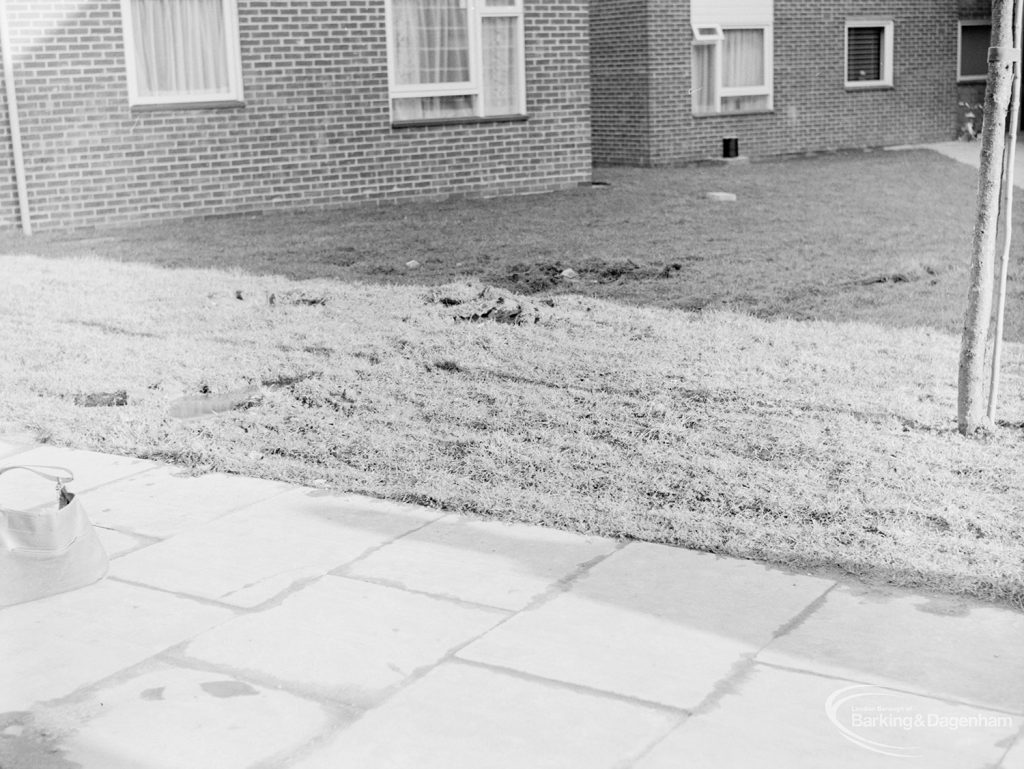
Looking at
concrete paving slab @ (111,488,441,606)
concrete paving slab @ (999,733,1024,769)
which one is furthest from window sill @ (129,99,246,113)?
concrete paving slab @ (999,733,1024,769)

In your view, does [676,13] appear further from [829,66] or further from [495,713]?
[495,713]

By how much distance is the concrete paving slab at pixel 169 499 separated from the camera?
4.72m

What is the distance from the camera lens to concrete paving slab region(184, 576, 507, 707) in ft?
11.3

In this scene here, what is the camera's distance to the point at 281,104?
45.7 feet

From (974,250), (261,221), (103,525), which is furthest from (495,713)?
(261,221)

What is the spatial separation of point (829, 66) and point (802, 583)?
19.7 meters

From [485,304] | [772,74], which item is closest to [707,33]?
[772,74]

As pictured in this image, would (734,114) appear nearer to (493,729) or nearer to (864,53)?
(864,53)

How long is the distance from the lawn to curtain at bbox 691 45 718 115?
912cm

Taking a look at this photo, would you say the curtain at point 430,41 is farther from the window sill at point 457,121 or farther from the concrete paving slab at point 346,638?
the concrete paving slab at point 346,638

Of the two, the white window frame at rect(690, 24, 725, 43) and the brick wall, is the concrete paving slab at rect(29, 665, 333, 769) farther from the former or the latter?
the white window frame at rect(690, 24, 725, 43)

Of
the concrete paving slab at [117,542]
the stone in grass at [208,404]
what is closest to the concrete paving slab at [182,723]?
the concrete paving slab at [117,542]

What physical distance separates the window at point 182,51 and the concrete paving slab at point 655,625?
1038 centimetres

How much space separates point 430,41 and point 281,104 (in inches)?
83.6
